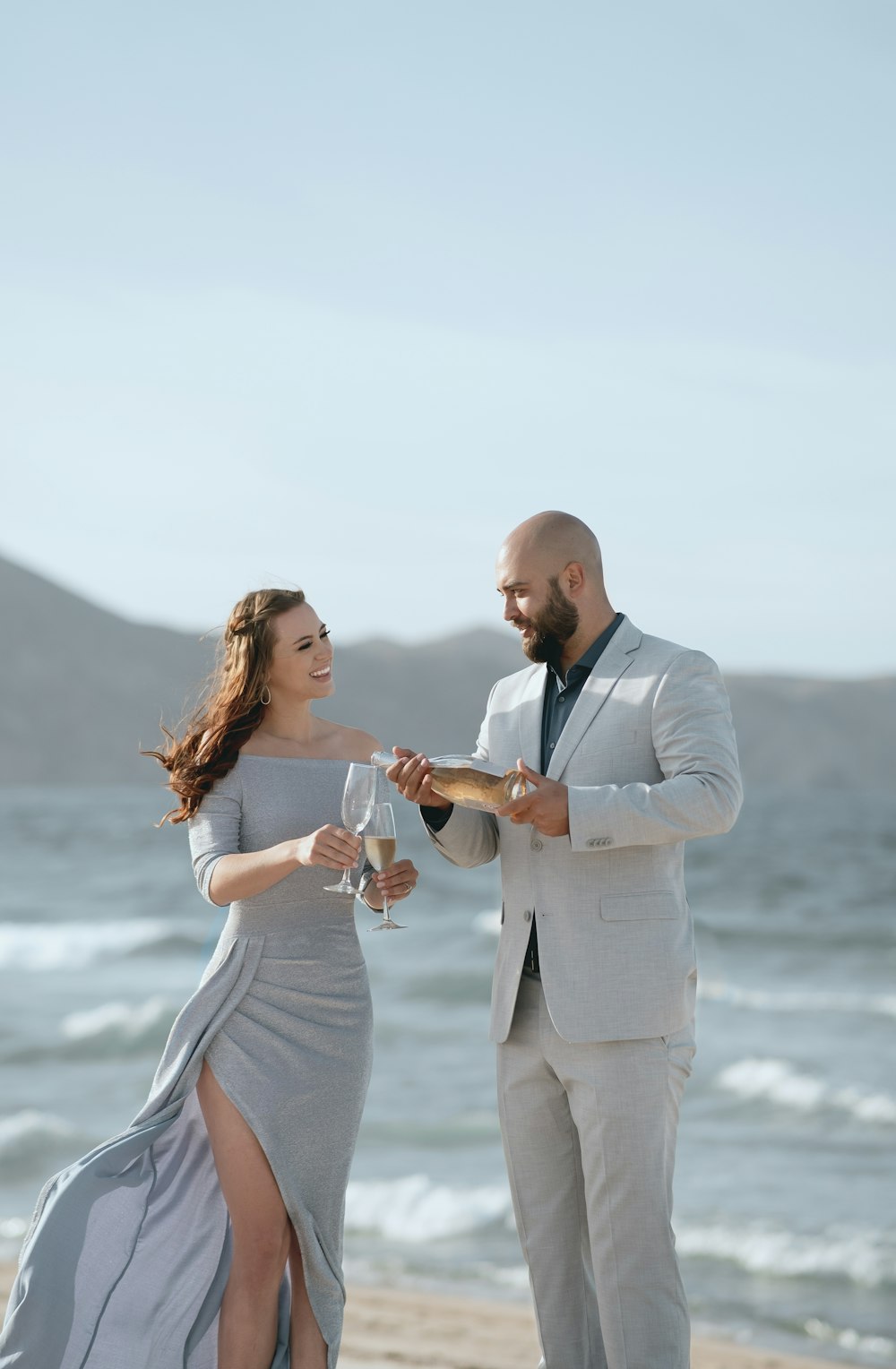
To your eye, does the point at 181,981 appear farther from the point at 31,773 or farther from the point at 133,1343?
the point at 31,773

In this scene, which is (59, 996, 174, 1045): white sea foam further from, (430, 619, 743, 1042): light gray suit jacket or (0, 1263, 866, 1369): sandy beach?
(430, 619, 743, 1042): light gray suit jacket

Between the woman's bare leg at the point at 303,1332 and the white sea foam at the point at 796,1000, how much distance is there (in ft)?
30.5

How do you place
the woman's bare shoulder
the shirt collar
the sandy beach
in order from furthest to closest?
1. the sandy beach
2. the woman's bare shoulder
3. the shirt collar

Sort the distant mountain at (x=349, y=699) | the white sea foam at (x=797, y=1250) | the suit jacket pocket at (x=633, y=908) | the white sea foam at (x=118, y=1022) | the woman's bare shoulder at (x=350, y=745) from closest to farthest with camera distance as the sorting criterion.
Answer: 1. the suit jacket pocket at (x=633, y=908)
2. the woman's bare shoulder at (x=350, y=745)
3. the white sea foam at (x=797, y=1250)
4. the white sea foam at (x=118, y=1022)
5. the distant mountain at (x=349, y=699)

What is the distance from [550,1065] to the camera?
3.12 m

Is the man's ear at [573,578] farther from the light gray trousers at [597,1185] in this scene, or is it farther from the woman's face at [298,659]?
the light gray trousers at [597,1185]

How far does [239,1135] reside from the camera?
10.1 ft

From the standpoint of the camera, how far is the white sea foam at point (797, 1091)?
8602mm

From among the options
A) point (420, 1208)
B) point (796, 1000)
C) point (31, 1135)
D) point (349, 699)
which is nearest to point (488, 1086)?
point (420, 1208)

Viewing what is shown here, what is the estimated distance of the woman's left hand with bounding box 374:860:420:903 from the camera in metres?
3.04

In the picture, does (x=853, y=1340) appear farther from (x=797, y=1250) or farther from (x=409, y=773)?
(x=409, y=773)

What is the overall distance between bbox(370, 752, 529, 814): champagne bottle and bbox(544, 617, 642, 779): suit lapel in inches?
10.3

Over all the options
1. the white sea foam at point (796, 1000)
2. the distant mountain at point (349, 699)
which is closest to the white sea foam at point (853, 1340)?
the white sea foam at point (796, 1000)

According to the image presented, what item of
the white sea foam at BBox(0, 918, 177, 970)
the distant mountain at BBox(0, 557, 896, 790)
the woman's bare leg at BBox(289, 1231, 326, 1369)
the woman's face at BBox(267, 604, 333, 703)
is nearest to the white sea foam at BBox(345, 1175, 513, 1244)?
the woman's bare leg at BBox(289, 1231, 326, 1369)
